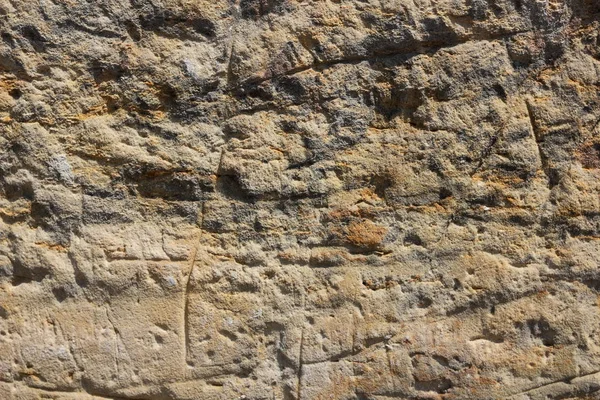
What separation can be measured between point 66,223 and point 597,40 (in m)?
1.44

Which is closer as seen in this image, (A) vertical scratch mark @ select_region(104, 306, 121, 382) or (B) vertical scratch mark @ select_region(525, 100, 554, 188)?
(A) vertical scratch mark @ select_region(104, 306, 121, 382)

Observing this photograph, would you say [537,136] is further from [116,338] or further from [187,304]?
[116,338]

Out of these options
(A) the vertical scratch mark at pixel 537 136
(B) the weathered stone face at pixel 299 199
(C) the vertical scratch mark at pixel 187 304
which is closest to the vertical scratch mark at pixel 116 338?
(B) the weathered stone face at pixel 299 199

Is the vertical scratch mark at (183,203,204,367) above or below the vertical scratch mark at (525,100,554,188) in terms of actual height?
below

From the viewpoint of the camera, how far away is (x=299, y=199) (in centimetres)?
194

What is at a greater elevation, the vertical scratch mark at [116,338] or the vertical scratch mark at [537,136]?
the vertical scratch mark at [537,136]

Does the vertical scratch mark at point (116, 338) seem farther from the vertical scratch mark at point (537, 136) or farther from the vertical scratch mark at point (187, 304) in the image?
the vertical scratch mark at point (537, 136)

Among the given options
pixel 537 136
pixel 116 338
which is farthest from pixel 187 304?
pixel 537 136

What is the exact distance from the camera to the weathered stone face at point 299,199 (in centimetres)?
186

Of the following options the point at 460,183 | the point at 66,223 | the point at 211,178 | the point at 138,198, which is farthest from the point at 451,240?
the point at 66,223

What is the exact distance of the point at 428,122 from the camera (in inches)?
77.8

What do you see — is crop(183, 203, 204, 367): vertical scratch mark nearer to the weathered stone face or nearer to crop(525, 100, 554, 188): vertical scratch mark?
the weathered stone face

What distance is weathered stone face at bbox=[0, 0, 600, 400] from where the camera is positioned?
186cm

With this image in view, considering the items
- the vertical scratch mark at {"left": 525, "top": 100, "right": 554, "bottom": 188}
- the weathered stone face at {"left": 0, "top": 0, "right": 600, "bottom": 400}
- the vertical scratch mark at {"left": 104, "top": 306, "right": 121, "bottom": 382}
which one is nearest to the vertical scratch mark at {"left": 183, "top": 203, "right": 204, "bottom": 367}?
the weathered stone face at {"left": 0, "top": 0, "right": 600, "bottom": 400}
